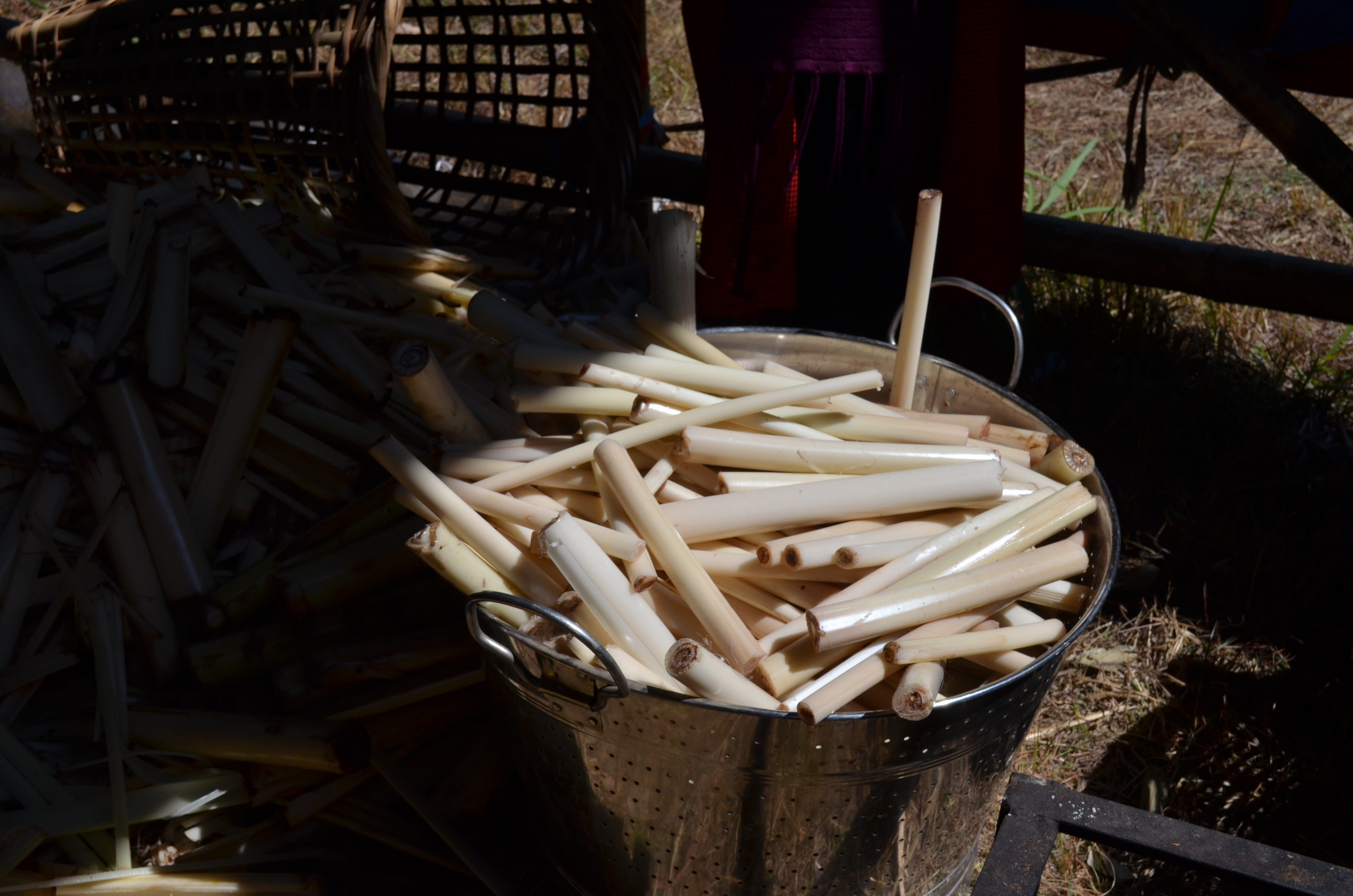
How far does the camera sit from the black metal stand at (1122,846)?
1.17 meters

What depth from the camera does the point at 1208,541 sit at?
2361 mm

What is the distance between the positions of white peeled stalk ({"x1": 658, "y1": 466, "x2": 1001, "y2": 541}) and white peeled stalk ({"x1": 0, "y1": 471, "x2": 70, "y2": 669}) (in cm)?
116

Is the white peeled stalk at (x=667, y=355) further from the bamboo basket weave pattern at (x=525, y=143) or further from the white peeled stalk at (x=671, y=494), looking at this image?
the bamboo basket weave pattern at (x=525, y=143)

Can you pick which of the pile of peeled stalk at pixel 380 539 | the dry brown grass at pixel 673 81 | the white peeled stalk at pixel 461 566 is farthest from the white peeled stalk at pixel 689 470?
the dry brown grass at pixel 673 81

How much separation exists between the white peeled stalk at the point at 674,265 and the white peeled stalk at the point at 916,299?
0.36 metres

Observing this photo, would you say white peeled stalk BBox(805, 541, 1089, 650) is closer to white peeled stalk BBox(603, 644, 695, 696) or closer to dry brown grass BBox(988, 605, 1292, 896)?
white peeled stalk BBox(603, 644, 695, 696)

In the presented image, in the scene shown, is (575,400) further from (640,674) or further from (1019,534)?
(1019,534)

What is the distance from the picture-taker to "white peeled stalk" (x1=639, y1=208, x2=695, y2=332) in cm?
165

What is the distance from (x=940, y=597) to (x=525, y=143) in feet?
7.17

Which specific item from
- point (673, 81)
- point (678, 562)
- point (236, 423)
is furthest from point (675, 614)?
point (673, 81)

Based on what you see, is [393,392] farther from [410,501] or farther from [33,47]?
[33,47]

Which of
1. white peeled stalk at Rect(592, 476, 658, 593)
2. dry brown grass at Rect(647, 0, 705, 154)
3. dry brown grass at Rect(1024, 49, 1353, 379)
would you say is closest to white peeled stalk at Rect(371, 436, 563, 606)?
white peeled stalk at Rect(592, 476, 658, 593)

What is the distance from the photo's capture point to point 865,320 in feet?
7.27

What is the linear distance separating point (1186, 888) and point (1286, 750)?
15.8 inches
